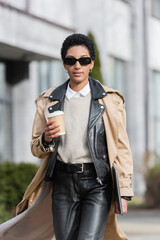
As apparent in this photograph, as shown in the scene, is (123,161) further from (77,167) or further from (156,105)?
(156,105)

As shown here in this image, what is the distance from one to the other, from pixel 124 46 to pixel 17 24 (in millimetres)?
8226

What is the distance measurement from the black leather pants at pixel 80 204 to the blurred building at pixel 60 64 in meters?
8.31

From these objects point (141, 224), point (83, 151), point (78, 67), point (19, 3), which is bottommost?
Answer: point (141, 224)

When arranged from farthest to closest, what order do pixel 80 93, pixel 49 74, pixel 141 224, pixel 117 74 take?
pixel 117 74
pixel 49 74
pixel 141 224
pixel 80 93

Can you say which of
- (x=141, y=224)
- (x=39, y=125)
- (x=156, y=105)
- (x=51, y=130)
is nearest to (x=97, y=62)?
(x=141, y=224)

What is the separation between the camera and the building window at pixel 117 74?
20.0 meters

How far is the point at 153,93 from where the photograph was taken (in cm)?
2264

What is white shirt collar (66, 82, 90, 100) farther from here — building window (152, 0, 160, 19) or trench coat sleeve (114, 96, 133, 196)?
building window (152, 0, 160, 19)

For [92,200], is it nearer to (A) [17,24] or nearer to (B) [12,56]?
(A) [17,24]

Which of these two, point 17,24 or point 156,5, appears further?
point 156,5

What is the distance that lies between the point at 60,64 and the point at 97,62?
2802 mm

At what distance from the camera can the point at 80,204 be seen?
15.2 feet

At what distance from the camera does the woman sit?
4.52 meters

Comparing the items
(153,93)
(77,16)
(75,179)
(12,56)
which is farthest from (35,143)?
(153,93)
